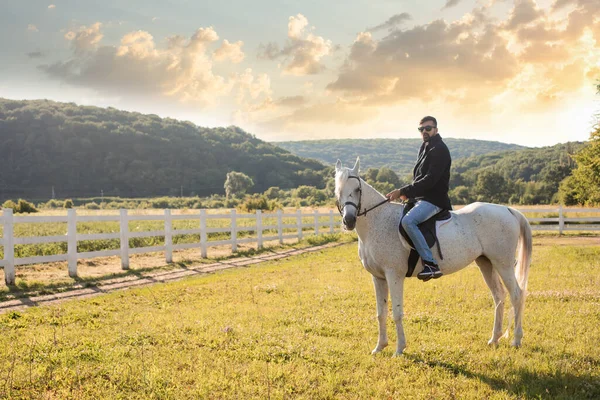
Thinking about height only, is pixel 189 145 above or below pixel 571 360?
above

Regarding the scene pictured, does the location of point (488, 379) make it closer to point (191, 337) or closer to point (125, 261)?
point (191, 337)

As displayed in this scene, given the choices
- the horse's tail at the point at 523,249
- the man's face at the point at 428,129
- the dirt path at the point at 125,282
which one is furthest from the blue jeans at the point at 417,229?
the dirt path at the point at 125,282

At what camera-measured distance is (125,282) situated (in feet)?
36.3

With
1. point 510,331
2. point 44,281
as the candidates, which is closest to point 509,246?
point 510,331

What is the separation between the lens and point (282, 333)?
590 cm

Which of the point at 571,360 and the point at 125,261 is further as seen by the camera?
the point at 125,261

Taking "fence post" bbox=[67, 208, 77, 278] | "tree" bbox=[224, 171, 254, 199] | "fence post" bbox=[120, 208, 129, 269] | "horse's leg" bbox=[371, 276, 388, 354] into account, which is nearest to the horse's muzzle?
"horse's leg" bbox=[371, 276, 388, 354]

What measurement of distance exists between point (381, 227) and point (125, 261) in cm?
998

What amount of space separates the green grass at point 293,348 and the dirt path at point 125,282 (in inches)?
34.5

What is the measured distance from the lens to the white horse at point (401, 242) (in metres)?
5.11

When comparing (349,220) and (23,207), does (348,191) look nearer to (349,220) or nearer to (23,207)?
(349,220)

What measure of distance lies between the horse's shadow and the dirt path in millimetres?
7407

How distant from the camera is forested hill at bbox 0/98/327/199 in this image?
387 feet

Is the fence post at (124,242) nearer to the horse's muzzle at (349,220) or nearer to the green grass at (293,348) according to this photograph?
the green grass at (293,348)
